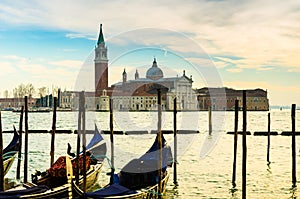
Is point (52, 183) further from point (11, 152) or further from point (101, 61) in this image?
point (101, 61)

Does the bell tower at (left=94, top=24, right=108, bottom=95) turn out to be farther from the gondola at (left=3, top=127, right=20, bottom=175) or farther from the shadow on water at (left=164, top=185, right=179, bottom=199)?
the shadow on water at (left=164, top=185, right=179, bottom=199)

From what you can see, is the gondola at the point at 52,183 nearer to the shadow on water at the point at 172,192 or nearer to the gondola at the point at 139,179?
the gondola at the point at 139,179

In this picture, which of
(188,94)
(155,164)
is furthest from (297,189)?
(188,94)

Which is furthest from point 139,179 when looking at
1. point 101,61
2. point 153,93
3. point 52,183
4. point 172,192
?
point 153,93

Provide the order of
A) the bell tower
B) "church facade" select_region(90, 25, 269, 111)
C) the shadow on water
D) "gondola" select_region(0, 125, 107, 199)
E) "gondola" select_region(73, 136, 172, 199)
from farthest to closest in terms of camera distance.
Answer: the bell tower
"church facade" select_region(90, 25, 269, 111)
the shadow on water
"gondola" select_region(73, 136, 172, 199)
"gondola" select_region(0, 125, 107, 199)

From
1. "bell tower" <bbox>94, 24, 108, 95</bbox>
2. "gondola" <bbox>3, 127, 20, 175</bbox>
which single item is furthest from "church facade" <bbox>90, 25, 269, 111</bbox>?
"gondola" <bbox>3, 127, 20, 175</bbox>

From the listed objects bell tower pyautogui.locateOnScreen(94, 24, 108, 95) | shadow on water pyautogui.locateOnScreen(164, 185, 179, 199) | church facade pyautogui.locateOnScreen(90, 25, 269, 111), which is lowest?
shadow on water pyautogui.locateOnScreen(164, 185, 179, 199)

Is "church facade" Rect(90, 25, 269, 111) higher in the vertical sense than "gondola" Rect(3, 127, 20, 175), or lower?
higher

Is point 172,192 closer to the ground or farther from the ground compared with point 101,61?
closer to the ground

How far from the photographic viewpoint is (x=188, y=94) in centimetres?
2058

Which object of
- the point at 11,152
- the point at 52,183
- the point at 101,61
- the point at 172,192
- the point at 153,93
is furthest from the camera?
the point at 153,93

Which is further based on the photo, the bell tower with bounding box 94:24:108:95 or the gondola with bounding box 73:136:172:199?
the bell tower with bounding box 94:24:108:95

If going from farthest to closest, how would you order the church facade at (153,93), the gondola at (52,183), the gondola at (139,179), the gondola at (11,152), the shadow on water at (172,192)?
the church facade at (153,93), the gondola at (11,152), the shadow on water at (172,192), the gondola at (139,179), the gondola at (52,183)

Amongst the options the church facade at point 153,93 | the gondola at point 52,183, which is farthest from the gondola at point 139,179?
the church facade at point 153,93
